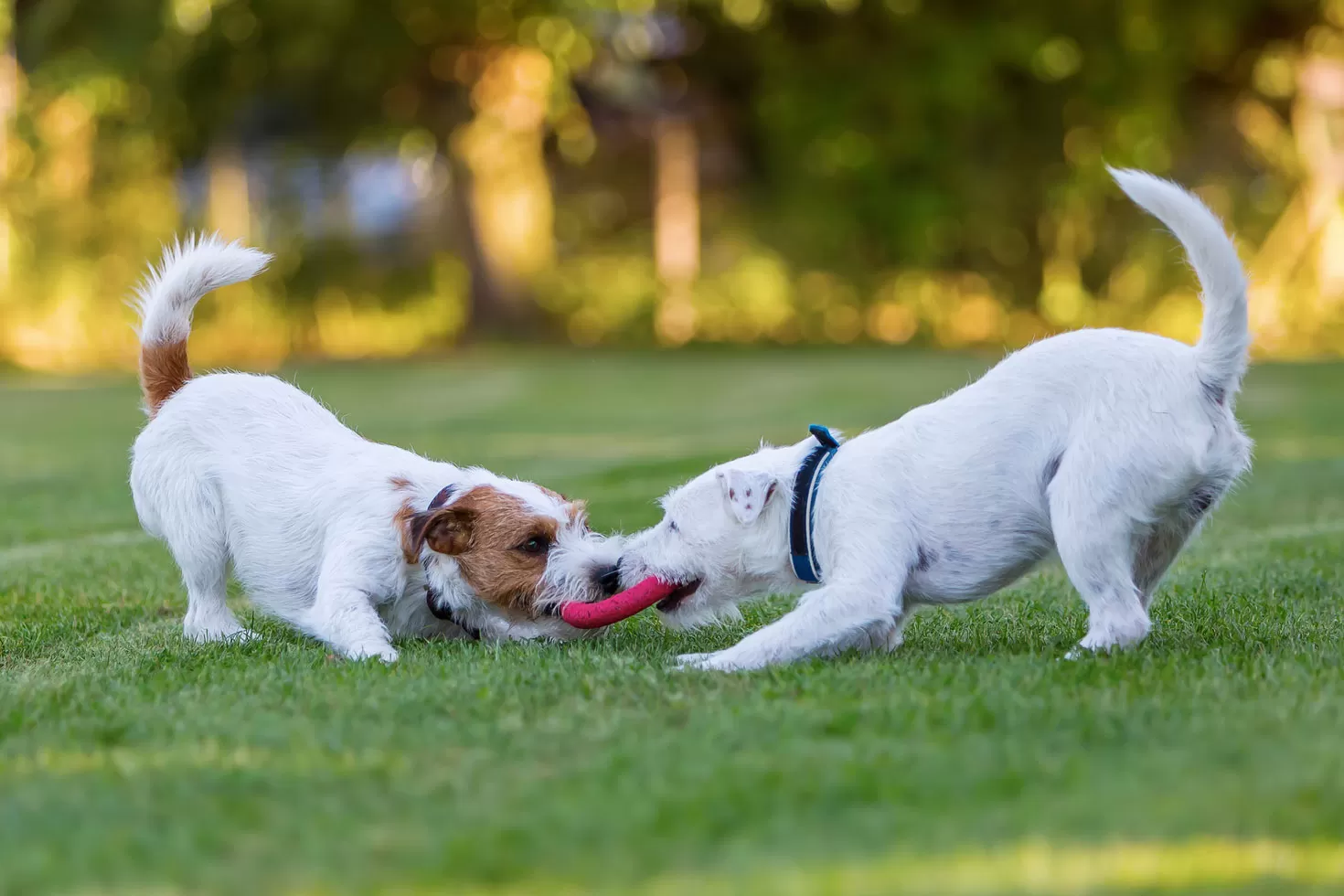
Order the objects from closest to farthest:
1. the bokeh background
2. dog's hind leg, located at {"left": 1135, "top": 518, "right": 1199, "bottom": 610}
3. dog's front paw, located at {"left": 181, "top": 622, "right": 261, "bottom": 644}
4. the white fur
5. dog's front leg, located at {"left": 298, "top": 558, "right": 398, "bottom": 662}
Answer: dog's hind leg, located at {"left": 1135, "top": 518, "right": 1199, "bottom": 610} → dog's front leg, located at {"left": 298, "top": 558, "right": 398, "bottom": 662} → dog's front paw, located at {"left": 181, "top": 622, "right": 261, "bottom": 644} → the white fur → the bokeh background

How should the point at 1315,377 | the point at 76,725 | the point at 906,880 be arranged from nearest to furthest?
the point at 906,880, the point at 76,725, the point at 1315,377

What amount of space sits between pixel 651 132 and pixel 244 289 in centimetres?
789

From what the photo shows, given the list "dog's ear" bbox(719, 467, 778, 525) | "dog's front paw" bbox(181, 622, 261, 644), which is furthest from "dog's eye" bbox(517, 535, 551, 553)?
"dog's front paw" bbox(181, 622, 261, 644)

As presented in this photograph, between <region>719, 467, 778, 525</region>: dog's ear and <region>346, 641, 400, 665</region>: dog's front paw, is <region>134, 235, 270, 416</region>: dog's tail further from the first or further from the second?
<region>719, 467, 778, 525</region>: dog's ear

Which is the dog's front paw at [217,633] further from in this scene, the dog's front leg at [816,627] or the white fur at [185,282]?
the dog's front leg at [816,627]

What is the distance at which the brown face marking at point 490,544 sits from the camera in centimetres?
512

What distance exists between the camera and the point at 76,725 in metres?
3.81

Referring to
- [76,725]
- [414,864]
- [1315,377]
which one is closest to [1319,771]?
[414,864]

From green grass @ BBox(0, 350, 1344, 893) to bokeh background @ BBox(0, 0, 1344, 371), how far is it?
19.9 metres

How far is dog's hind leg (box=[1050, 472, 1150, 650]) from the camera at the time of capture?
4.38 metres

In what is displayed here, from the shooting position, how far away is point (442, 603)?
5203mm

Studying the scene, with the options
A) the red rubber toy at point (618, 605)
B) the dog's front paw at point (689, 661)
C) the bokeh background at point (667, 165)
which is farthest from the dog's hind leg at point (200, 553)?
the bokeh background at point (667, 165)

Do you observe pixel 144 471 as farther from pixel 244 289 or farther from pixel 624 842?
pixel 244 289

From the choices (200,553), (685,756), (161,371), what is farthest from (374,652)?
(161,371)
